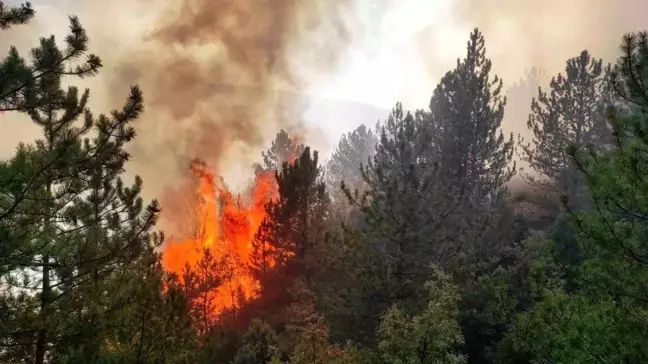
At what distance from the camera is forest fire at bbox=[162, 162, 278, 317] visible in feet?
102

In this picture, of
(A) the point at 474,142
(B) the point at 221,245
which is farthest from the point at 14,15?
(B) the point at 221,245

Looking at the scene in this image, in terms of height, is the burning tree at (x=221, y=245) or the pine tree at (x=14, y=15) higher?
the burning tree at (x=221, y=245)

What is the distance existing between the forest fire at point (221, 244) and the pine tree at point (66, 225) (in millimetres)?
15138

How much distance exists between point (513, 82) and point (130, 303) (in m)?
88.2

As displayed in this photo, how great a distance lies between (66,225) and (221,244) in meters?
35.5

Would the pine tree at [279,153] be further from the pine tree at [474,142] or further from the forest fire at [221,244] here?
the pine tree at [474,142]

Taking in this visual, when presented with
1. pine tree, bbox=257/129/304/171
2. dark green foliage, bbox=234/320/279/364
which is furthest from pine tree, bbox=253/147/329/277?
pine tree, bbox=257/129/304/171

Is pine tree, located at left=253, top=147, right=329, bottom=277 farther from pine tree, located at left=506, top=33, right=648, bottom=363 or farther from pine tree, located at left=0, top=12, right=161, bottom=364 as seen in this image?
→ pine tree, located at left=506, top=33, right=648, bottom=363

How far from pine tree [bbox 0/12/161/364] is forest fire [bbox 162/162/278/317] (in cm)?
1514

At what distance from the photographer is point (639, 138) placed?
19.8 feet

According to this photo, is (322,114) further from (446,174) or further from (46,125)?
(46,125)

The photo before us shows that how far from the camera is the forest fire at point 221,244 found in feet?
102

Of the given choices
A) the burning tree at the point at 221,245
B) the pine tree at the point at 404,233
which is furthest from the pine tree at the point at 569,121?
the burning tree at the point at 221,245

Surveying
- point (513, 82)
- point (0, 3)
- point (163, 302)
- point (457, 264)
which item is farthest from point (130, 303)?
point (513, 82)
